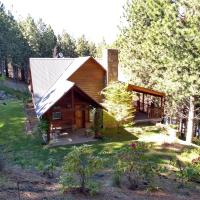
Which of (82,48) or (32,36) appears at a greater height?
(32,36)

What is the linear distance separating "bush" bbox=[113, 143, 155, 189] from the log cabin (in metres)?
10.5

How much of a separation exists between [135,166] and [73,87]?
37.3 ft

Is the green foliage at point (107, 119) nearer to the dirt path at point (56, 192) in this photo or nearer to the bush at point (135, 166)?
the dirt path at point (56, 192)

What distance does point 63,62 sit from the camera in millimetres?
30734

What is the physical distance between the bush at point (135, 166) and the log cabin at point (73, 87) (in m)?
10.5

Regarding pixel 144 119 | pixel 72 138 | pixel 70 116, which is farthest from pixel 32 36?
pixel 72 138

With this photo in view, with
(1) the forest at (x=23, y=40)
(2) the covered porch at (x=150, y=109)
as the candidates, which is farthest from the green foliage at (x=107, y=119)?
(1) the forest at (x=23, y=40)

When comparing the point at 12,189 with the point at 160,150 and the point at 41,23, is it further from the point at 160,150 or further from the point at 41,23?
the point at 41,23

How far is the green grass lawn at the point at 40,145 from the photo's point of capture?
62.8 ft

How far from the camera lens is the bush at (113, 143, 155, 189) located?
1279 centimetres

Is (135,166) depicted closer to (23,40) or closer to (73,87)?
(73,87)

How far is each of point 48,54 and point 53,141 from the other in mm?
42716

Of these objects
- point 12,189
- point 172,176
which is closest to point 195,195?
point 172,176

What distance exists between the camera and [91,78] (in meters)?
29.2
